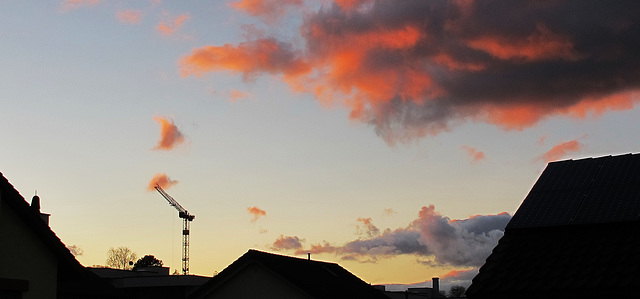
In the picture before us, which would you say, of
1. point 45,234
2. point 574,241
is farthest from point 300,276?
point 574,241

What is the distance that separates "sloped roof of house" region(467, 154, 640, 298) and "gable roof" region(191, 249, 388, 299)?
55.4ft

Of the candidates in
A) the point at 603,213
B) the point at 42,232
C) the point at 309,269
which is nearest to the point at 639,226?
the point at 603,213

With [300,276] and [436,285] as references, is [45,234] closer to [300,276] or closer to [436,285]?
[300,276]

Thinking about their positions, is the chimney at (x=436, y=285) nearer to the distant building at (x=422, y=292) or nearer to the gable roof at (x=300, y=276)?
the distant building at (x=422, y=292)

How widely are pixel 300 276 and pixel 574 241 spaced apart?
20812 millimetres

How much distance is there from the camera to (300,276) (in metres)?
42.1

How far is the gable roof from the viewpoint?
4094 cm

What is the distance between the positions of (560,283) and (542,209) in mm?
4087

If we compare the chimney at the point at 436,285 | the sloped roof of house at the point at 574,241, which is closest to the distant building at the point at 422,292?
the chimney at the point at 436,285

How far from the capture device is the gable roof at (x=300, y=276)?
40938 millimetres

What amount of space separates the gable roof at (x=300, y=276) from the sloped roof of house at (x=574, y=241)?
55.4ft

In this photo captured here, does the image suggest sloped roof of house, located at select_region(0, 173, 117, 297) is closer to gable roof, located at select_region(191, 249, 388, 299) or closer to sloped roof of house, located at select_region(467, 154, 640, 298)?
sloped roof of house, located at select_region(467, 154, 640, 298)

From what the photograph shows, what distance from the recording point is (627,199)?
24.3 m

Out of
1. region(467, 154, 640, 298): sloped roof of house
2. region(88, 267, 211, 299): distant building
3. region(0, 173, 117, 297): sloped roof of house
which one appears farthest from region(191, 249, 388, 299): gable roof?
region(88, 267, 211, 299): distant building
